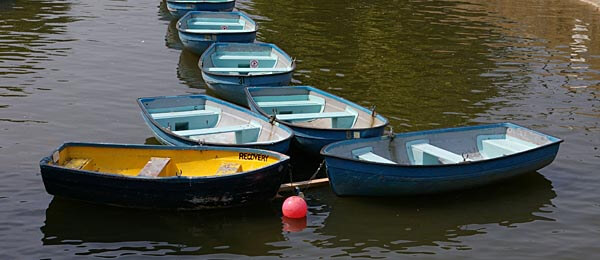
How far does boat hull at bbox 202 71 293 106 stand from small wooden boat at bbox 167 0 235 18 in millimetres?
11570

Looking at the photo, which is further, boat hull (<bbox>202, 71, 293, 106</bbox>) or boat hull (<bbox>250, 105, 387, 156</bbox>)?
boat hull (<bbox>202, 71, 293, 106</bbox>)

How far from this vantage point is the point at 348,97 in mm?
24453

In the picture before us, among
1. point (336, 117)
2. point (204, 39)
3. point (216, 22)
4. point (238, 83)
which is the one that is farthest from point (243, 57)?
point (336, 117)

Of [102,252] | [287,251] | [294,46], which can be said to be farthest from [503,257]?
[294,46]

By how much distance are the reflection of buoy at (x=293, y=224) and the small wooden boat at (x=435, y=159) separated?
1.18 meters

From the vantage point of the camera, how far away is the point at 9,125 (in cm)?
2095

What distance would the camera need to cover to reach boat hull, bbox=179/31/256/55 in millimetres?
27906

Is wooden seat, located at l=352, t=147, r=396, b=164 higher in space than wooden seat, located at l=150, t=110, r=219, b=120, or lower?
higher

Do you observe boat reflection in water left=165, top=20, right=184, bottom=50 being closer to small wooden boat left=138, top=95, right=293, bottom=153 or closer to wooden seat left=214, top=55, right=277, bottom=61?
wooden seat left=214, top=55, right=277, bottom=61

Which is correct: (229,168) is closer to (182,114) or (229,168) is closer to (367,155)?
(367,155)

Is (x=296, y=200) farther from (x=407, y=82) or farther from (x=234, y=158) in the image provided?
(x=407, y=82)

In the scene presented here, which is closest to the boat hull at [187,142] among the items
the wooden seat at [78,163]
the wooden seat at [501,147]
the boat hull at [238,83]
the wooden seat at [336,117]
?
the wooden seat at [78,163]

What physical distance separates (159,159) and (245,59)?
10176mm

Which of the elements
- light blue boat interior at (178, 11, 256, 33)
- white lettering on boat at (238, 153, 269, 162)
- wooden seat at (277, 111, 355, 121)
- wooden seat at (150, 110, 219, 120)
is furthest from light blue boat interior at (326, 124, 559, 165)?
light blue boat interior at (178, 11, 256, 33)
